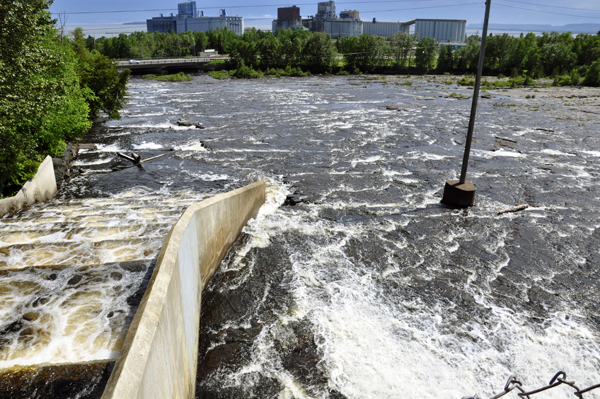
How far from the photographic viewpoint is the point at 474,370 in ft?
27.2

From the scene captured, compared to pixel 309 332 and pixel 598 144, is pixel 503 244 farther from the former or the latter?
pixel 598 144

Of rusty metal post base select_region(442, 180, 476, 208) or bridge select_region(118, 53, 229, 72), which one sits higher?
bridge select_region(118, 53, 229, 72)

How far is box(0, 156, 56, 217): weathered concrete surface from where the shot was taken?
13.8 metres

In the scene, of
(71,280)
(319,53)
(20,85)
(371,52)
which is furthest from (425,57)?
(71,280)

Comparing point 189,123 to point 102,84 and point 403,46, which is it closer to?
point 102,84

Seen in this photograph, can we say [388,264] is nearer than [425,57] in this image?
Yes

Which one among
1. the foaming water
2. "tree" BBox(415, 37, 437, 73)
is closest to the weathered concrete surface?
the foaming water

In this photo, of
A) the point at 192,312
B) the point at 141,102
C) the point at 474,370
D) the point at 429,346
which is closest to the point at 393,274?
the point at 429,346

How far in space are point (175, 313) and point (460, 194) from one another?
45.3 ft

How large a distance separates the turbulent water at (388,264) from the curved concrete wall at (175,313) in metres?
0.82

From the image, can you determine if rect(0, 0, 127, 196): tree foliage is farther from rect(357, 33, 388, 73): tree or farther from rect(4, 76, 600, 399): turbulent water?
rect(357, 33, 388, 73): tree

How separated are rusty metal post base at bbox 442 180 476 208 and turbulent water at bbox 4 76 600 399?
490 millimetres

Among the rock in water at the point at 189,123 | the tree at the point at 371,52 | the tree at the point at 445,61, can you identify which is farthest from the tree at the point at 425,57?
the rock in water at the point at 189,123

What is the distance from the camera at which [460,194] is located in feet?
56.5
